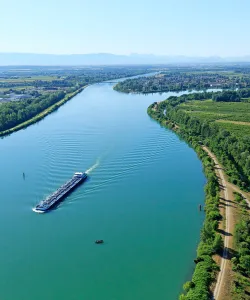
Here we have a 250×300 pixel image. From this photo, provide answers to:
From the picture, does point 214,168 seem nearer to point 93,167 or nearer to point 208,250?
point 93,167

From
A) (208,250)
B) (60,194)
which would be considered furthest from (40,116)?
(208,250)

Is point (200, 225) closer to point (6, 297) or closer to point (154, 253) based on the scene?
point (154, 253)

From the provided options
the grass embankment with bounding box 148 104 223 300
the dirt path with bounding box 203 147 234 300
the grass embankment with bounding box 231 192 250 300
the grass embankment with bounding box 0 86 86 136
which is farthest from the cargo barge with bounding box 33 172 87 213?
the grass embankment with bounding box 0 86 86 136

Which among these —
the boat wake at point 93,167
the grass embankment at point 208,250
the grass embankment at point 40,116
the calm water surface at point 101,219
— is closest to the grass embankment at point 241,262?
the grass embankment at point 208,250

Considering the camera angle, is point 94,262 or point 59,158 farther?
point 59,158

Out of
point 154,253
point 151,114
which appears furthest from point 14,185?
point 151,114

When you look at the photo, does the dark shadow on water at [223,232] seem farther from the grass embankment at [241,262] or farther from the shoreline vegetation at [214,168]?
the grass embankment at [241,262]
